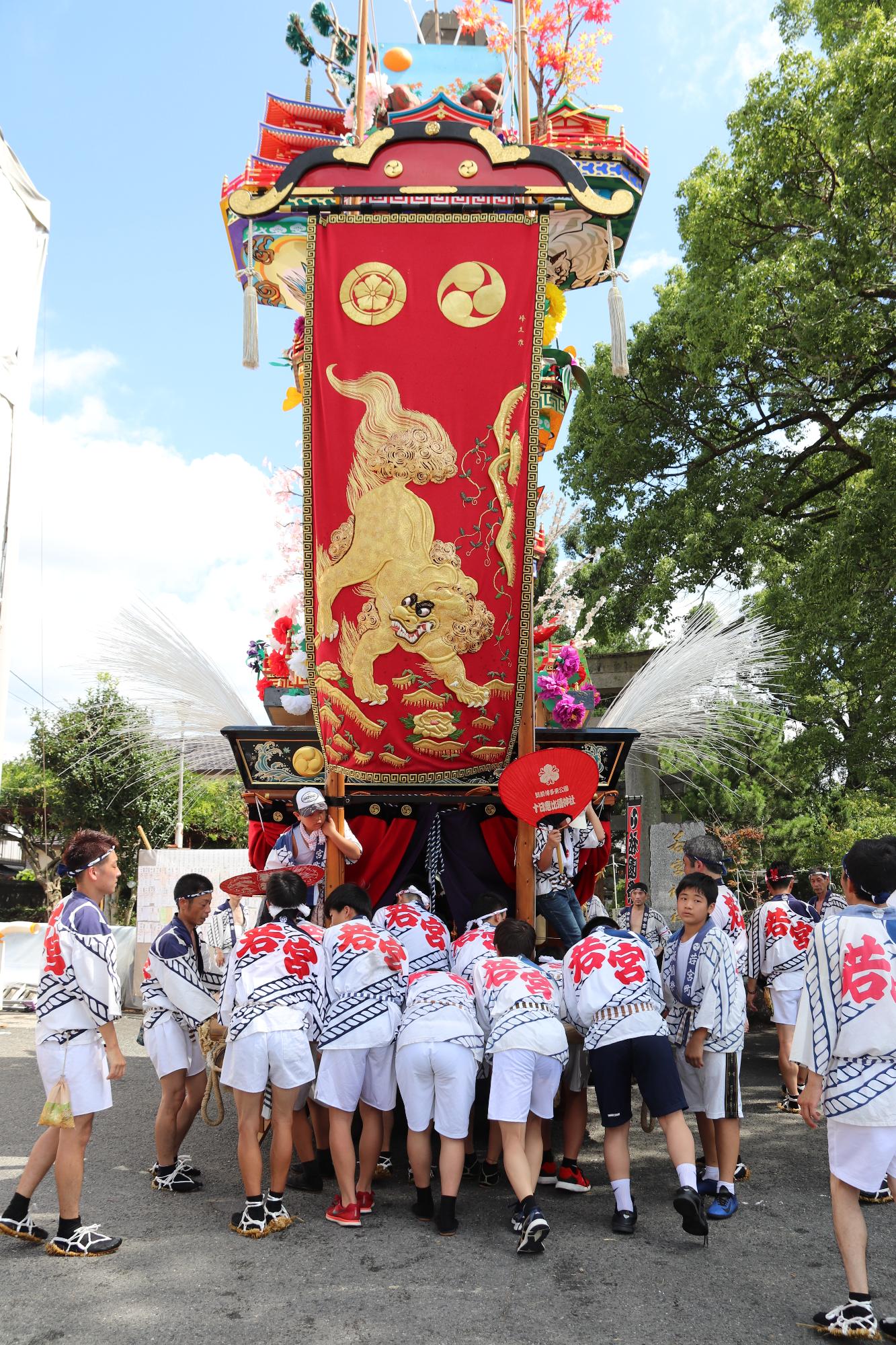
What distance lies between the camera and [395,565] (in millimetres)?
5844

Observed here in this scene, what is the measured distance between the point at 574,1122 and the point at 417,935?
1229mm

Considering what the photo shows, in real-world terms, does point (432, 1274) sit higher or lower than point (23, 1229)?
lower

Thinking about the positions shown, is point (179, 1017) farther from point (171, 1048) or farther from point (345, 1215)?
point (345, 1215)

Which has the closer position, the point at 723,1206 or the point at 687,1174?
the point at 687,1174

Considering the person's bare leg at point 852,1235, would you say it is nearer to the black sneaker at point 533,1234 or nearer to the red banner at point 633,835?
the black sneaker at point 533,1234

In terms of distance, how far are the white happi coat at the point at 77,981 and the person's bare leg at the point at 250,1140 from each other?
0.73 meters

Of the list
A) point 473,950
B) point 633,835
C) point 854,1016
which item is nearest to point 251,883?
point 473,950

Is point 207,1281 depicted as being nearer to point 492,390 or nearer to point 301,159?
point 492,390

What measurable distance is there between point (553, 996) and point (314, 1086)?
1.19 metres

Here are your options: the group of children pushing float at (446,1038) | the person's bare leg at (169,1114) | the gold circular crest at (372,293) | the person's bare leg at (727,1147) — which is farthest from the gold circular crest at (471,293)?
the person's bare leg at (727,1147)

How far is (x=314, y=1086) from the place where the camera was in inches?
188

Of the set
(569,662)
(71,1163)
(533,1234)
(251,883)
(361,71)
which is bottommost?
(533,1234)

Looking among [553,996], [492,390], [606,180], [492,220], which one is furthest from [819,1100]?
[606,180]

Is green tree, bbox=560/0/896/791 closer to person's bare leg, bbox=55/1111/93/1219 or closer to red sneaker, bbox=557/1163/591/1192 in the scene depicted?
red sneaker, bbox=557/1163/591/1192
